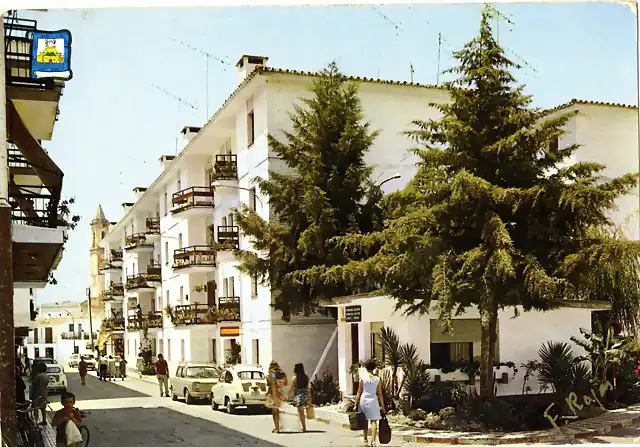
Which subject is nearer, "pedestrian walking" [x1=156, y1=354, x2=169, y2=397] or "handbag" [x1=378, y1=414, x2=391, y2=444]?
"handbag" [x1=378, y1=414, x2=391, y2=444]

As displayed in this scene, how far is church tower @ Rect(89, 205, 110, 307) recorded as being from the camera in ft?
26.7

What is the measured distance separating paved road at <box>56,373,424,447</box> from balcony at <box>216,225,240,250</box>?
154cm

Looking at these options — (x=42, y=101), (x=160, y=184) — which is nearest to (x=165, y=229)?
(x=160, y=184)

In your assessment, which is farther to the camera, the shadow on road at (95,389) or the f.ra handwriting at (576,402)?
the f.ra handwriting at (576,402)

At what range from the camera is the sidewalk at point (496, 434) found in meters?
8.25

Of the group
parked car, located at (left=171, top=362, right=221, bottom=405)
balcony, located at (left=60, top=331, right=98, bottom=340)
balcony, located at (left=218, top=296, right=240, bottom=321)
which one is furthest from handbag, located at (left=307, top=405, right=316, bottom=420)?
balcony, located at (left=60, top=331, right=98, bottom=340)

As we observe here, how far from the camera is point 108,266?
826 cm

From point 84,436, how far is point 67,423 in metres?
0.18

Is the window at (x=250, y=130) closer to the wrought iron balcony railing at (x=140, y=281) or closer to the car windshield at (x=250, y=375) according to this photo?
the wrought iron balcony railing at (x=140, y=281)

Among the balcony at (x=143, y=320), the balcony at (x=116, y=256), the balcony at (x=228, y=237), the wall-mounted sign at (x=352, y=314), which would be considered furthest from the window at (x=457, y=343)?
the balcony at (x=116, y=256)

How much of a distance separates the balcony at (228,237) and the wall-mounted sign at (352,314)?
1277mm


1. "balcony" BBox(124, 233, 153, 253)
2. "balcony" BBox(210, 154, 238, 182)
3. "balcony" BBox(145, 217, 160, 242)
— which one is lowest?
"balcony" BBox(124, 233, 153, 253)

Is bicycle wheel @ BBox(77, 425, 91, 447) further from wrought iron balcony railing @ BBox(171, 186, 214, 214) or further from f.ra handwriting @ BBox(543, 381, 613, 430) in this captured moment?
f.ra handwriting @ BBox(543, 381, 613, 430)

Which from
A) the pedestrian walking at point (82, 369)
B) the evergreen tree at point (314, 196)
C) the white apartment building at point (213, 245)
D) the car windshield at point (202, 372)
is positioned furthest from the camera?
the evergreen tree at point (314, 196)
